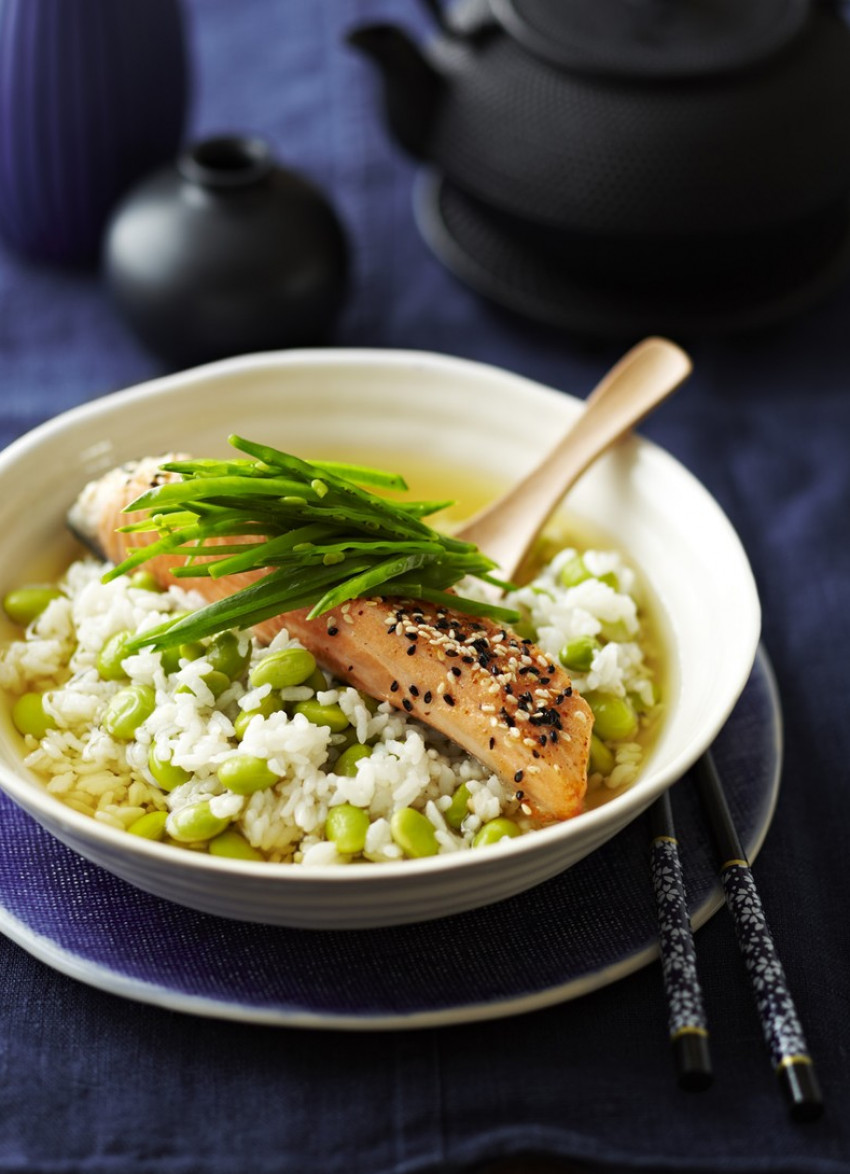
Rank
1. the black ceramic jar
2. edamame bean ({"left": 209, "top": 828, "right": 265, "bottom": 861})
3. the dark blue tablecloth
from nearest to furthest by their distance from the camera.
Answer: the dark blue tablecloth → edamame bean ({"left": 209, "top": 828, "right": 265, "bottom": 861}) → the black ceramic jar

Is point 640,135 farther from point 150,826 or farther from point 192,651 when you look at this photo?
point 150,826

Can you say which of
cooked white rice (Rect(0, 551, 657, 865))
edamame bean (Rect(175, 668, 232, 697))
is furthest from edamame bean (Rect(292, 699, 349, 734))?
edamame bean (Rect(175, 668, 232, 697))

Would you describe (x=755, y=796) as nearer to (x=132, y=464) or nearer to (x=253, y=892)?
(x=253, y=892)

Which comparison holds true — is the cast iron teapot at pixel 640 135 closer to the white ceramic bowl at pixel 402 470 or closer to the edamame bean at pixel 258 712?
the white ceramic bowl at pixel 402 470

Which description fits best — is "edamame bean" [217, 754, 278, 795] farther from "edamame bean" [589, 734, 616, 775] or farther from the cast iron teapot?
the cast iron teapot

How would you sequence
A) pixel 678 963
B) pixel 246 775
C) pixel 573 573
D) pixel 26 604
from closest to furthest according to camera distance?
pixel 678 963 < pixel 246 775 < pixel 26 604 < pixel 573 573

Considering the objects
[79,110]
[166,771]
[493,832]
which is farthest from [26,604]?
[79,110]
